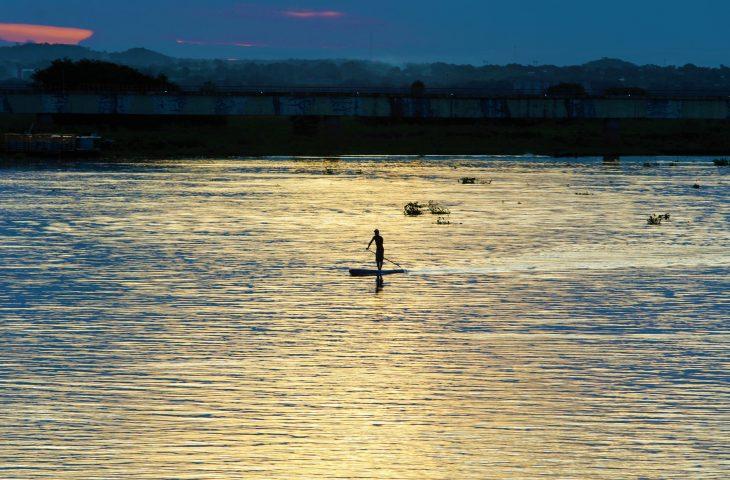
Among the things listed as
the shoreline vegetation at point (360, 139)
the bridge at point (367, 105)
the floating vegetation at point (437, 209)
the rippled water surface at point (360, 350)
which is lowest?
the rippled water surface at point (360, 350)

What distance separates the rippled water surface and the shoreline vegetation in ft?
316

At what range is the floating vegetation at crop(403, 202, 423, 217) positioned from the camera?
71.8m

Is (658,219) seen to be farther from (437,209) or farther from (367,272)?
(367,272)

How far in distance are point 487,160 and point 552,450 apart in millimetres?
132150

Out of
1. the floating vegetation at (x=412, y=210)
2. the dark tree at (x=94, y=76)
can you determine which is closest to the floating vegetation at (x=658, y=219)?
the floating vegetation at (x=412, y=210)

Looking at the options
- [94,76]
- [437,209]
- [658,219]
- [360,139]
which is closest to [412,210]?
[437,209]

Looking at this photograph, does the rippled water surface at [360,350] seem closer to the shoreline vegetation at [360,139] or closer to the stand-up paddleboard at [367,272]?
the stand-up paddleboard at [367,272]

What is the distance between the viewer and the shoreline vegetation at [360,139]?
537 feet

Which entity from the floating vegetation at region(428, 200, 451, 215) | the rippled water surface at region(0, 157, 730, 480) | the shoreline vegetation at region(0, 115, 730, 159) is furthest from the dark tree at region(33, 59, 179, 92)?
the rippled water surface at region(0, 157, 730, 480)

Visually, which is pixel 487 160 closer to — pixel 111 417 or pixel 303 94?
pixel 303 94

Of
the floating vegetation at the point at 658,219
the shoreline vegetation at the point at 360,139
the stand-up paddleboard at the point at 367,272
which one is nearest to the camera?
the stand-up paddleboard at the point at 367,272

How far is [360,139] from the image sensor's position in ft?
591

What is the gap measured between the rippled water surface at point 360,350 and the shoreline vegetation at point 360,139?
9620 centimetres

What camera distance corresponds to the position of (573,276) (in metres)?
44.6
